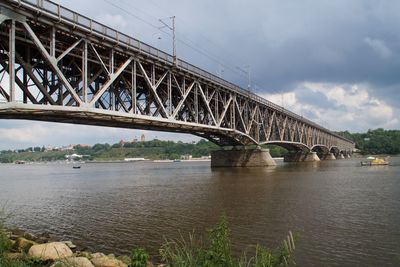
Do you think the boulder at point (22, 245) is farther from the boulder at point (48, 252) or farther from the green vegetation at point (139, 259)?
the green vegetation at point (139, 259)

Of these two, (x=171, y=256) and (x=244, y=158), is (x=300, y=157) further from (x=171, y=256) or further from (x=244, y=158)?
(x=171, y=256)

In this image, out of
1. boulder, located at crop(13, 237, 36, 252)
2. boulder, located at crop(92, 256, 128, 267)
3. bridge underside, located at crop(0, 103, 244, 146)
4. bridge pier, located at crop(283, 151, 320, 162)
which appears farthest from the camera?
bridge pier, located at crop(283, 151, 320, 162)

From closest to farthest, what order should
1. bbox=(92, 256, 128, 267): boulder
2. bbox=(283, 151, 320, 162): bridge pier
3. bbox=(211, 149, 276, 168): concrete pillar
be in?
bbox=(92, 256, 128, 267): boulder < bbox=(211, 149, 276, 168): concrete pillar < bbox=(283, 151, 320, 162): bridge pier

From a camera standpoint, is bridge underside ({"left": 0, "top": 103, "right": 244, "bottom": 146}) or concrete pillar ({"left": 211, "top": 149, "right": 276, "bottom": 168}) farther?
concrete pillar ({"left": 211, "top": 149, "right": 276, "bottom": 168})

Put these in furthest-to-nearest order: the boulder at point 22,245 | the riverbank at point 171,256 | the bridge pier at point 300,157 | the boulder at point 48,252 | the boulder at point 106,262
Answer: the bridge pier at point 300,157 → the boulder at point 22,245 → the boulder at point 48,252 → the boulder at point 106,262 → the riverbank at point 171,256

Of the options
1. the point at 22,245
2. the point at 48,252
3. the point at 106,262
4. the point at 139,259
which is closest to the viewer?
the point at 139,259

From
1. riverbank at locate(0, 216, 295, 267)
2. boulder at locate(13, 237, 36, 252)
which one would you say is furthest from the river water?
boulder at locate(13, 237, 36, 252)

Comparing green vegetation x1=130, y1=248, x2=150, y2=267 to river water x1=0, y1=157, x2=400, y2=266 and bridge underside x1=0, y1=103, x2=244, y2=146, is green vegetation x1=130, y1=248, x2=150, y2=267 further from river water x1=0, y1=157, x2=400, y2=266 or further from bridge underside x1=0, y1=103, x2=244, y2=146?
bridge underside x1=0, y1=103, x2=244, y2=146

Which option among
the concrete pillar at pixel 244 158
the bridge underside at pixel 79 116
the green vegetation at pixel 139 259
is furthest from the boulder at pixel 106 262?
the concrete pillar at pixel 244 158

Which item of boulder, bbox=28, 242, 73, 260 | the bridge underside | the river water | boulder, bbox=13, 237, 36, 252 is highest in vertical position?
the bridge underside

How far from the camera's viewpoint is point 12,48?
2755 centimetres

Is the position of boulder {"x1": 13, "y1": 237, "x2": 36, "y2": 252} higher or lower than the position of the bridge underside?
lower

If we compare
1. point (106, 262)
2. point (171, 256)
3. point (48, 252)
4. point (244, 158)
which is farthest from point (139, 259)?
point (244, 158)

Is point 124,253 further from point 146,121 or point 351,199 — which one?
point 146,121
